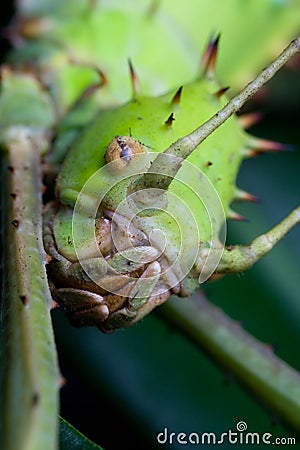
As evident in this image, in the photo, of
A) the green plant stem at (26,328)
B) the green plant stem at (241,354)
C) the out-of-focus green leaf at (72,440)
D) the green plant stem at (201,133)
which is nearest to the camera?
the green plant stem at (26,328)

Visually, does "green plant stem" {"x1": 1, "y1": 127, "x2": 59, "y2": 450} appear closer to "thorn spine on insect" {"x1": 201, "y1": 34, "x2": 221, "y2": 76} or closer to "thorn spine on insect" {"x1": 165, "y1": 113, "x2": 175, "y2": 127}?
"thorn spine on insect" {"x1": 165, "y1": 113, "x2": 175, "y2": 127}

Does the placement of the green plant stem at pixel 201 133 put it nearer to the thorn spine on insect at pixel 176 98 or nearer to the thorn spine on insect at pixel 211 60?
the thorn spine on insect at pixel 176 98

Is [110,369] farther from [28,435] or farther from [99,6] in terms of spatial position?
[28,435]

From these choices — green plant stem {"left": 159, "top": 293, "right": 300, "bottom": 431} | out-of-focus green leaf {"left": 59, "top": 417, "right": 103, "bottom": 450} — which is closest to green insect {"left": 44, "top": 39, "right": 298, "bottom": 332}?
out-of-focus green leaf {"left": 59, "top": 417, "right": 103, "bottom": 450}

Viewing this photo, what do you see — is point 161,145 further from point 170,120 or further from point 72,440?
point 72,440

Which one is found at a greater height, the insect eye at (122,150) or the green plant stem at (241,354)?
the insect eye at (122,150)

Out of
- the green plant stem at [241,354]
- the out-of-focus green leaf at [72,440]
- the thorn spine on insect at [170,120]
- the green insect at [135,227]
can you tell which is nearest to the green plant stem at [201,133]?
the green insect at [135,227]
